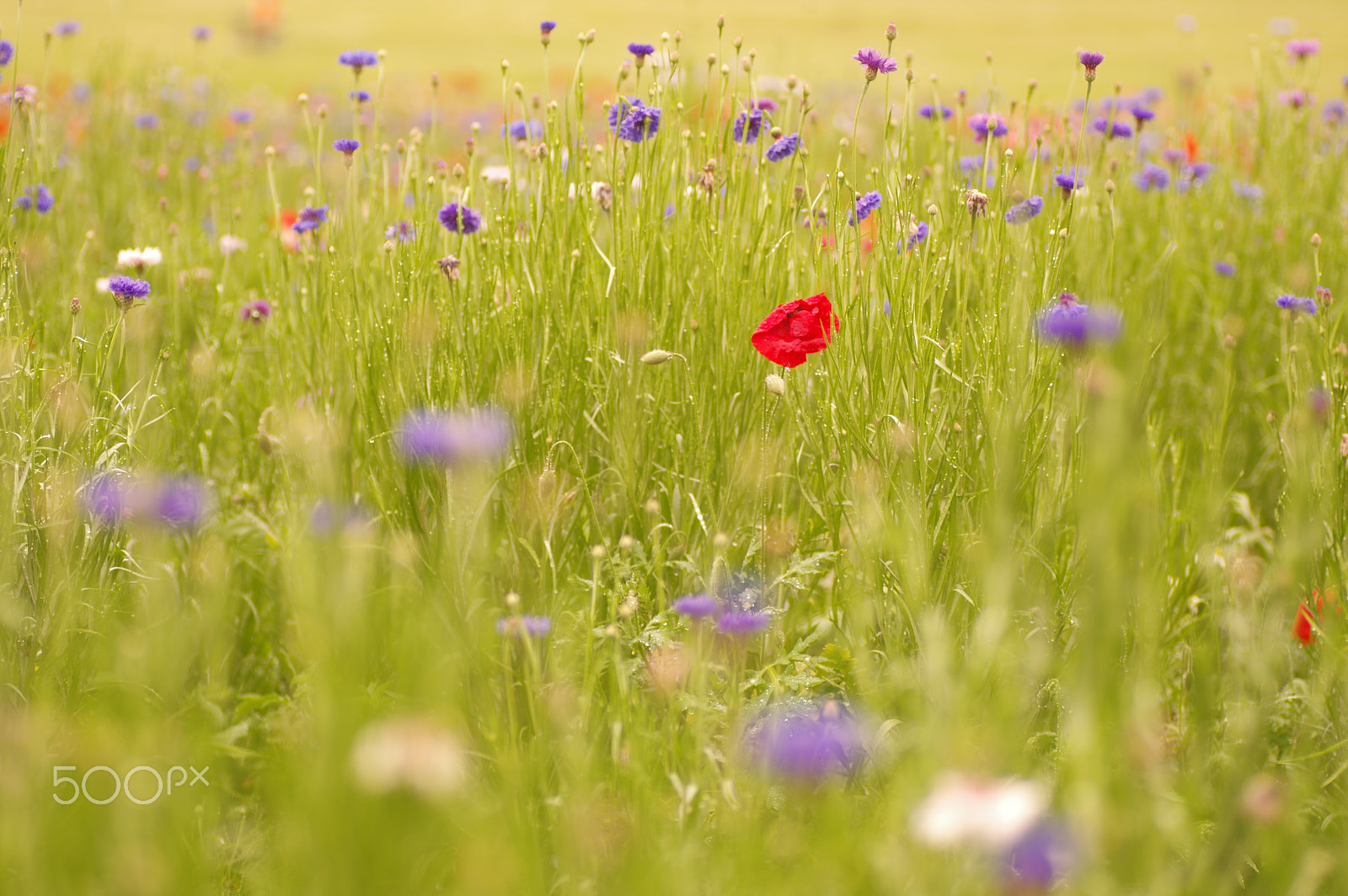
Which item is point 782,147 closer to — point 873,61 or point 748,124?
point 748,124

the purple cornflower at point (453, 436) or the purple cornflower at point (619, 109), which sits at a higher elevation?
the purple cornflower at point (619, 109)

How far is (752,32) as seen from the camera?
55.5 feet

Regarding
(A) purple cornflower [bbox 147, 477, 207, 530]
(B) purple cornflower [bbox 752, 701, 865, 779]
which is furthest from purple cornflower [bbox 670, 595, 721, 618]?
(A) purple cornflower [bbox 147, 477, 207, 530]

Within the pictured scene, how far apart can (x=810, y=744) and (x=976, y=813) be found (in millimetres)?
294

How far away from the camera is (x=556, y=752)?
4.49ft


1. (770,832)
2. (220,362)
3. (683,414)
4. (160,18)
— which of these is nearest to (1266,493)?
(683,414)

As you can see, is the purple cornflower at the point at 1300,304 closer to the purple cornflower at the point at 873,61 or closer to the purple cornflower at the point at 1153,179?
the purple cornflower at the point at 873,61

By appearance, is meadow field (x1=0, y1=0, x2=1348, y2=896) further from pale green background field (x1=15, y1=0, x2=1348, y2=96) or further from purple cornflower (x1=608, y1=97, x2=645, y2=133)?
pale green background field (x1=15, y1=0, x2=1348, y2=96)

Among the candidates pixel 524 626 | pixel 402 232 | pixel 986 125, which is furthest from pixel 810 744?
pixel 986 125

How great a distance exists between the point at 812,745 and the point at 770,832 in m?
0.28

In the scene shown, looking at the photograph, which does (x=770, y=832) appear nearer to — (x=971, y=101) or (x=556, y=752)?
(x=556, y=752)

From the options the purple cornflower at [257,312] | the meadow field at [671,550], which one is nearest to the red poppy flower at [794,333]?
the meadow field at [671,550]

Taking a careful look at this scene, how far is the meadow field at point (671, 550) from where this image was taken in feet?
3.27

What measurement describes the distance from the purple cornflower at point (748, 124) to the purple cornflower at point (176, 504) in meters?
1.15
